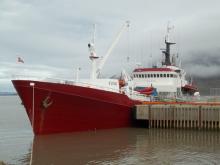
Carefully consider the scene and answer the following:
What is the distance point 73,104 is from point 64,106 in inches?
25.9

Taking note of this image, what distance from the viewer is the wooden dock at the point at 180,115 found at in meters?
28.8

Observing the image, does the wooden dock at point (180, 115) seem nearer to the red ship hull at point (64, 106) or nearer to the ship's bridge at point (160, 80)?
the red ship hull at point (64, 106)

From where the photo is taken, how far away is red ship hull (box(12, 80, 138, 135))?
80.7 feet

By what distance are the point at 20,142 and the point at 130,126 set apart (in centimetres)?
996

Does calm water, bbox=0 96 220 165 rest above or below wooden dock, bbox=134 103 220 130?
below

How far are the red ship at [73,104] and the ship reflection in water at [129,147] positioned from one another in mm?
722

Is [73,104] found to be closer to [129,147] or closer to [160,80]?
[129,147]

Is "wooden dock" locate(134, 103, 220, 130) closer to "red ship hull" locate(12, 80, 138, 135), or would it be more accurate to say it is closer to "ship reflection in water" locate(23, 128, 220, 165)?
"ship reflection in water" locate(23, 128, 220, 165)

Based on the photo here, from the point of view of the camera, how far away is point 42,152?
2058cm

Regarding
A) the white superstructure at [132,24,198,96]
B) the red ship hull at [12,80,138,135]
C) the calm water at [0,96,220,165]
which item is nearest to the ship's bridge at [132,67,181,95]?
the white superstructure at [132,24,198,96]

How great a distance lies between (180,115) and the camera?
29.4 metres

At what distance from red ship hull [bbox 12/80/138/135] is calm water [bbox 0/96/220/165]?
699 millimetres

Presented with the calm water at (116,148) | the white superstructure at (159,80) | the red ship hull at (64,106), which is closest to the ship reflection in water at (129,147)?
the calm water at (116,148)

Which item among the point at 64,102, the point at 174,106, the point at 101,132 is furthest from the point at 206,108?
the point at 64,102
